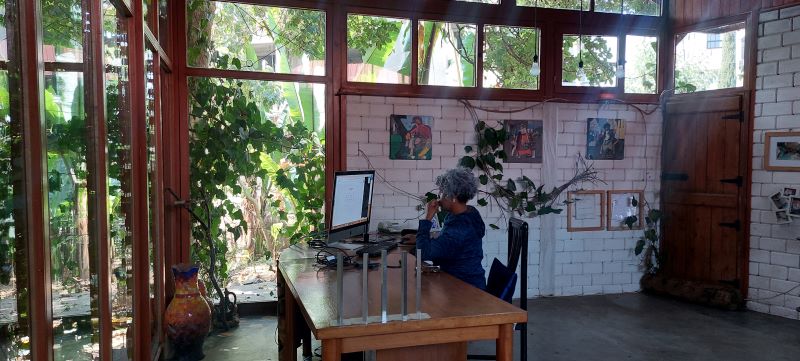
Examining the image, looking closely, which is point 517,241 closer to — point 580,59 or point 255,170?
point 255,170

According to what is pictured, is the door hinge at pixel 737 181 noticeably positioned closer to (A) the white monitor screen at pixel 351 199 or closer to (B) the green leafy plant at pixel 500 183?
(B) the green leafy plant at pixel 500 183

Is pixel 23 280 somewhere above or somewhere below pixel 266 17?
below

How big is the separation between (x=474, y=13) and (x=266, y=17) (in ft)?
6.24

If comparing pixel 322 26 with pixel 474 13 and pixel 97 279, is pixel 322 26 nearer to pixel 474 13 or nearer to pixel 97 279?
pixel 474 13

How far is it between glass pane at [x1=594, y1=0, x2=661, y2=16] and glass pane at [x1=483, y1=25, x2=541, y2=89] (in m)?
0.77

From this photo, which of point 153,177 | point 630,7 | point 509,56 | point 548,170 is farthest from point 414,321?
point 630,7

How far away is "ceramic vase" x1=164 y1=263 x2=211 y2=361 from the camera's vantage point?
3479 mm

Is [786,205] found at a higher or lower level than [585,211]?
higher

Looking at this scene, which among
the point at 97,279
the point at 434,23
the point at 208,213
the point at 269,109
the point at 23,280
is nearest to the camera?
the point at 23,280

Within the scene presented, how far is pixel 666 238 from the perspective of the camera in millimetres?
5766

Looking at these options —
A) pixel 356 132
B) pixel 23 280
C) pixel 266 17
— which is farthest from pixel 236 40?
pixel 23 280

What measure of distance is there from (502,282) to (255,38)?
2982mm

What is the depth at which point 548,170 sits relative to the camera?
17.8ft

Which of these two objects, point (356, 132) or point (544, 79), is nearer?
point (356, 132)
